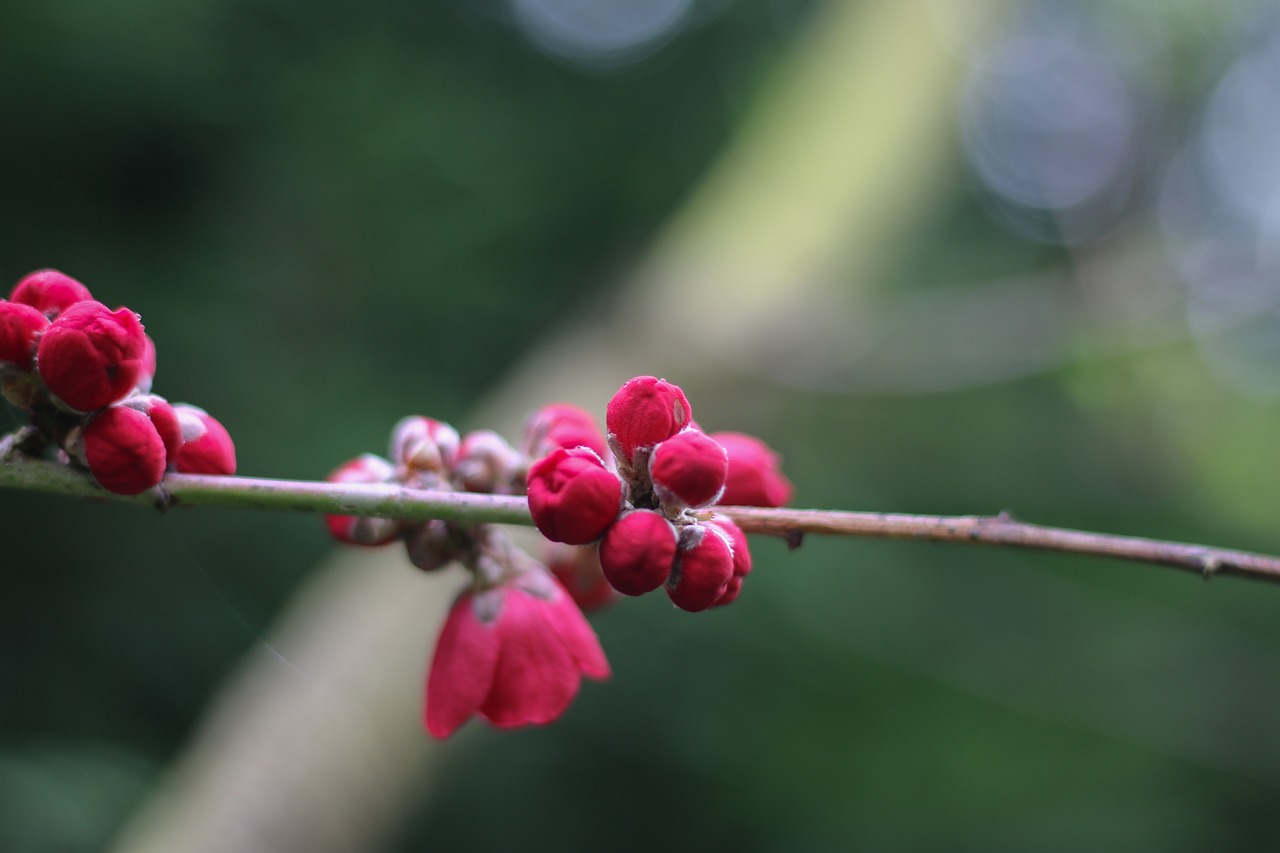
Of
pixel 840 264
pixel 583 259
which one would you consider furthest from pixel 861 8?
pixel 583 259

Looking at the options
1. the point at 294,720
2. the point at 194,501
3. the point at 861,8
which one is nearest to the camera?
the point at 194,501

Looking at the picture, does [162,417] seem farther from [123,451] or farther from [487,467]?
[487,467]

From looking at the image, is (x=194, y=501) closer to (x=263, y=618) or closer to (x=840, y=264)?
(x=263, y=618)

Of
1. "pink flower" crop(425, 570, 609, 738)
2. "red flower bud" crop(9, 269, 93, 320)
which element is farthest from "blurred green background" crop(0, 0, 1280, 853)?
"pink flower" crop(425, 570, 609, 738)

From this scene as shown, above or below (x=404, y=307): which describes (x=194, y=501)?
below

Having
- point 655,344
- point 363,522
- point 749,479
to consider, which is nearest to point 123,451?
point 363,522

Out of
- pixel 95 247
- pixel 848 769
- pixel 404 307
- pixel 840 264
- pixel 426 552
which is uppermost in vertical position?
pixel 840 264
